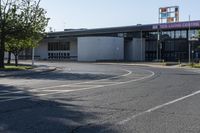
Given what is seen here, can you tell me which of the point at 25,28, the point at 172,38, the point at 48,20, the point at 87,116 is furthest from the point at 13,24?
the point at 172,38

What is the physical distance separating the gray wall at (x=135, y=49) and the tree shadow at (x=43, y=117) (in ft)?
254

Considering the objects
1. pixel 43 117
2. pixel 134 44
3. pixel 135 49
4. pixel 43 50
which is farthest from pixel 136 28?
pixel 43 117

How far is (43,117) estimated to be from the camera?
10.9m

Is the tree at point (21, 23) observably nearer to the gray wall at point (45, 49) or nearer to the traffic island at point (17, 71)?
the traffic island at point (17, 71)

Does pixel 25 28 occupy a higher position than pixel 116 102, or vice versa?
pixel 25 28

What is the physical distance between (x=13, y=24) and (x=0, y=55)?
12.0 ft

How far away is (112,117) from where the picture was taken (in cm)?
1105

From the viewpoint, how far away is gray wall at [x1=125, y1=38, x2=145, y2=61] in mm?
91375

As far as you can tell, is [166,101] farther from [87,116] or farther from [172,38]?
[172,38]

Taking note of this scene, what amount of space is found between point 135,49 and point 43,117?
81.7 metres

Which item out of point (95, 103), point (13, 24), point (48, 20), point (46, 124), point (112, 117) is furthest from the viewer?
point (48, 20)

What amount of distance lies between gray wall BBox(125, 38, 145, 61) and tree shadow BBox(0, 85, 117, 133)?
77.4 meters

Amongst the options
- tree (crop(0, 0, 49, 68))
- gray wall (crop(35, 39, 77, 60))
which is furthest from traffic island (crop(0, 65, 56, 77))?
gray wall (crop(35, 39, 77, 60))

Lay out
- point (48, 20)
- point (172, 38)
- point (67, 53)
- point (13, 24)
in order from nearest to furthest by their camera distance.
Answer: point (13, 24), point (48, 20), point (172, 38), point (67, 53)
